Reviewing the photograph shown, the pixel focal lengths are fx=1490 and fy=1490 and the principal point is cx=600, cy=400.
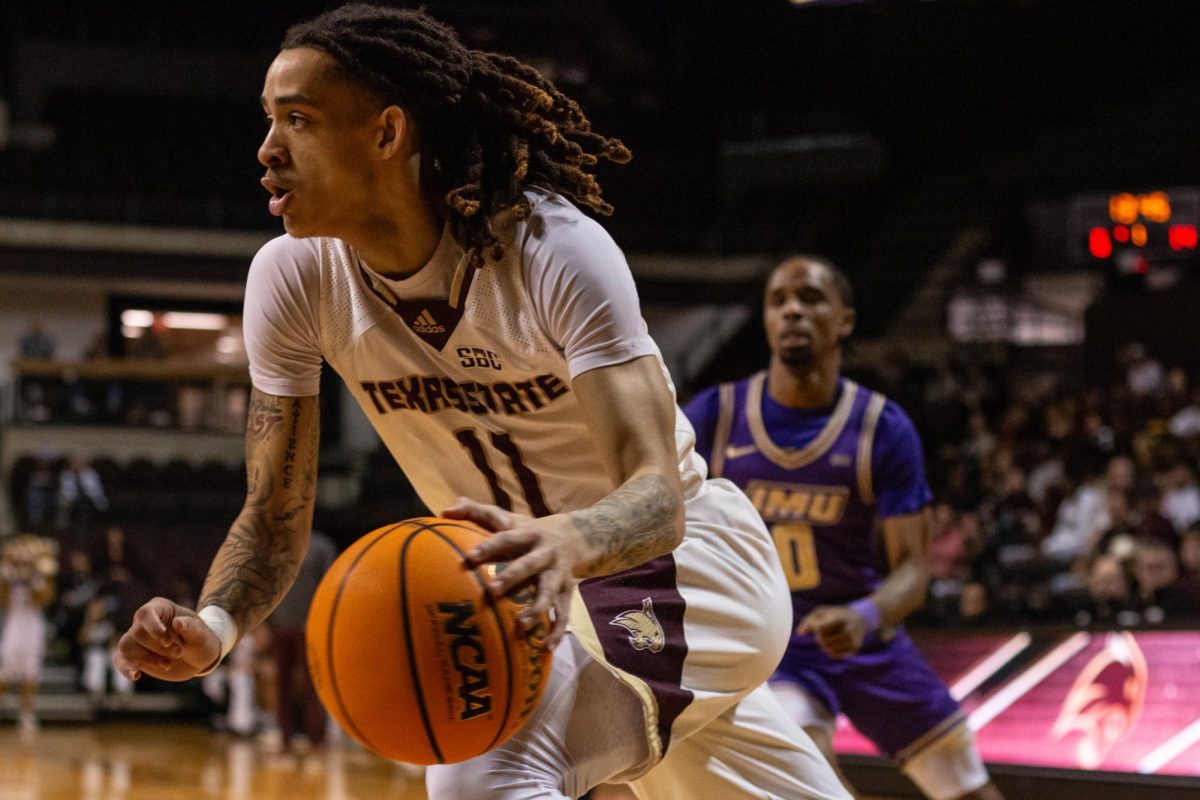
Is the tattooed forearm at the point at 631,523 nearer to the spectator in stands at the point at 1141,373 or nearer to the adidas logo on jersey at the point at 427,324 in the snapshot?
the adidas logo on jersey at the point at 427,324

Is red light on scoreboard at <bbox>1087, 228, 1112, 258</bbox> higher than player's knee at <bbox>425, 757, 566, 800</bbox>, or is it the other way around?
red light on scoreboard at <bbox>1087, 228, 1112, 258</bbox>

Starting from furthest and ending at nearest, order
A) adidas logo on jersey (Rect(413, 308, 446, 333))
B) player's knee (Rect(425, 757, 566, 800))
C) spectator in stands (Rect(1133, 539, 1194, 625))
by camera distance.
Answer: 1. spectator in stands (Rect(1133, 539, 1194, 625))
2. adidas logo on jersey (Rect(413, 308, 446, 333))
3. player's knee (Rect(425, 757, 566, 800))

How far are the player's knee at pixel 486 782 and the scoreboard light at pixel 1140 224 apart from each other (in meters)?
13.7

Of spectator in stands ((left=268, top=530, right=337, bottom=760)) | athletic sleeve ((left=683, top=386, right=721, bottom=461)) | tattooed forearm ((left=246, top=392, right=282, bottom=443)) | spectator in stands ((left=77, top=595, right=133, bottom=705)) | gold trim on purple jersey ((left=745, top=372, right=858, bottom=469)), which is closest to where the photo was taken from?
tattooed forearm ((left=246, top=392, right=282, bottom=443))

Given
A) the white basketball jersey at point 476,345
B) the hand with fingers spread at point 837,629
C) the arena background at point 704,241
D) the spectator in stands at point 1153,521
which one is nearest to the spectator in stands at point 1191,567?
the spectator in stands at point 1153,521

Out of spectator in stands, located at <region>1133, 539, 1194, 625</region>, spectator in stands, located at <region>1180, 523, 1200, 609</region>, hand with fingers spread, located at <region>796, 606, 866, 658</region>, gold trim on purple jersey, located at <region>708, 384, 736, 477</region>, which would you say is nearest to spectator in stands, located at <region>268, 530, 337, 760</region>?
spectator in stands, located at <region>1133, 539, 1194, 625</region>

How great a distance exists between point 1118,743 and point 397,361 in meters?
5.05

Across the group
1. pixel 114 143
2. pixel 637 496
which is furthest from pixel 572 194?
pixel 114 143

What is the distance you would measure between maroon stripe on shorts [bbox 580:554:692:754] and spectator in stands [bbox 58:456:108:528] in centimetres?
1378

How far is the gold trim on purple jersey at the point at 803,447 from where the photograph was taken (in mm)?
4473

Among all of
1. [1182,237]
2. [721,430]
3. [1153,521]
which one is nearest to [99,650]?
[1153,521]

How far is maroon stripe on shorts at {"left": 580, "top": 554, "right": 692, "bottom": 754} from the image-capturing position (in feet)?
8.22

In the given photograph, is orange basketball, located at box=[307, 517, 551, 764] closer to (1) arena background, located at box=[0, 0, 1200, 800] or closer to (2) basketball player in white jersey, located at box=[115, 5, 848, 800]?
(2) basketball player in white jersey, located at box=[115, 5, 848, 800]

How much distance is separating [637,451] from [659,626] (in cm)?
44
